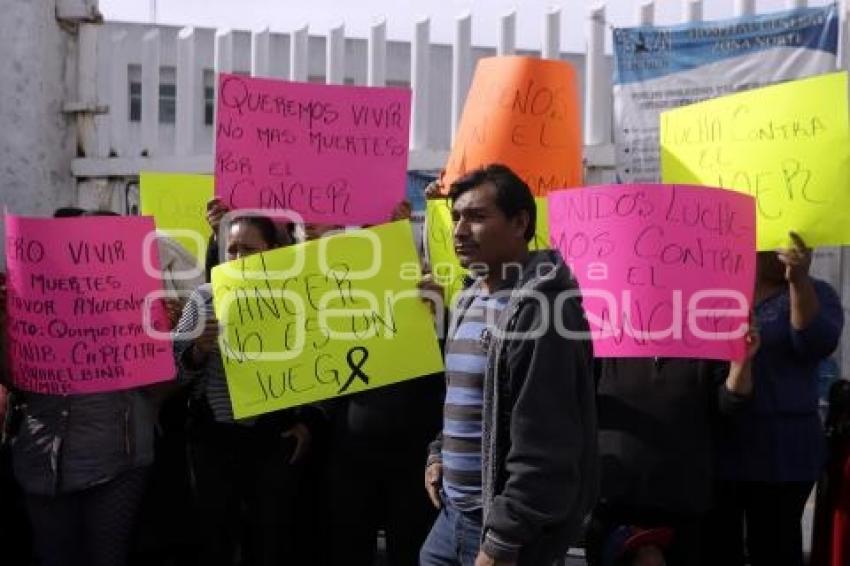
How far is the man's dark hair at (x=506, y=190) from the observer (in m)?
2.89

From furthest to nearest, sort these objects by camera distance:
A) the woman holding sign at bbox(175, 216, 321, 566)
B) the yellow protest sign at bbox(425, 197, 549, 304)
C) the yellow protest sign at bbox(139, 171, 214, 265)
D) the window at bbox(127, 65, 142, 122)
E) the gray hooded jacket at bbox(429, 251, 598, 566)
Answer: the window at bbox(127, 65, 142, 122)
the yellow protest sign at bbox(139, 171, 214, 265)
the yellow protest sign at bbox(425, 197, 549, 304)
the woman holding sign at bbox(175, 216, 321, 566)
the gray hooded jacket at bbox(429, 251, 598, 566)

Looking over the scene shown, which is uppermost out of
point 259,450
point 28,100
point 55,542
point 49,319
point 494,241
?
point 28,100

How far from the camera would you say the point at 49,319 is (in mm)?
3629

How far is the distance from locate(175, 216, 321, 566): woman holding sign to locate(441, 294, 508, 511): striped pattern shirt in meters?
1.13

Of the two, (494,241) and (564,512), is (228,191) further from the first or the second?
(564,512)

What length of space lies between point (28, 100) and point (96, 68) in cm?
47

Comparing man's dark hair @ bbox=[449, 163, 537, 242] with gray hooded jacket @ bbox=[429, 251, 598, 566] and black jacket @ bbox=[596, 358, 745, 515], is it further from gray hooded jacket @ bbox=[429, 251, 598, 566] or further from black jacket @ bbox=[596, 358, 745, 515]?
black jacket @ bbox=[596, 358, 745, 515]

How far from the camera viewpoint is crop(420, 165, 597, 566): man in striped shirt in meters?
2.65

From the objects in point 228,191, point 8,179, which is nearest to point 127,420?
point 228,191

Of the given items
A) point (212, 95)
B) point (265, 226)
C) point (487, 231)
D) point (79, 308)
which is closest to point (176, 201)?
point (265, 226)

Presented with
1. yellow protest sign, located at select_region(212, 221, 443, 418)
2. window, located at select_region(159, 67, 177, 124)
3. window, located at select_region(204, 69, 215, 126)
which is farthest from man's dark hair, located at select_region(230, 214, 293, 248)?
window, located at select_region(159, 67, 177, 124)

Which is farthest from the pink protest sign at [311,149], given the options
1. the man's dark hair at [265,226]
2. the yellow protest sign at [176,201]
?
the yellow protest sign at [176,201]

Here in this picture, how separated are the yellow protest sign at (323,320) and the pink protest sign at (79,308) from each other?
287mm

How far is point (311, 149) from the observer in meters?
4.00
